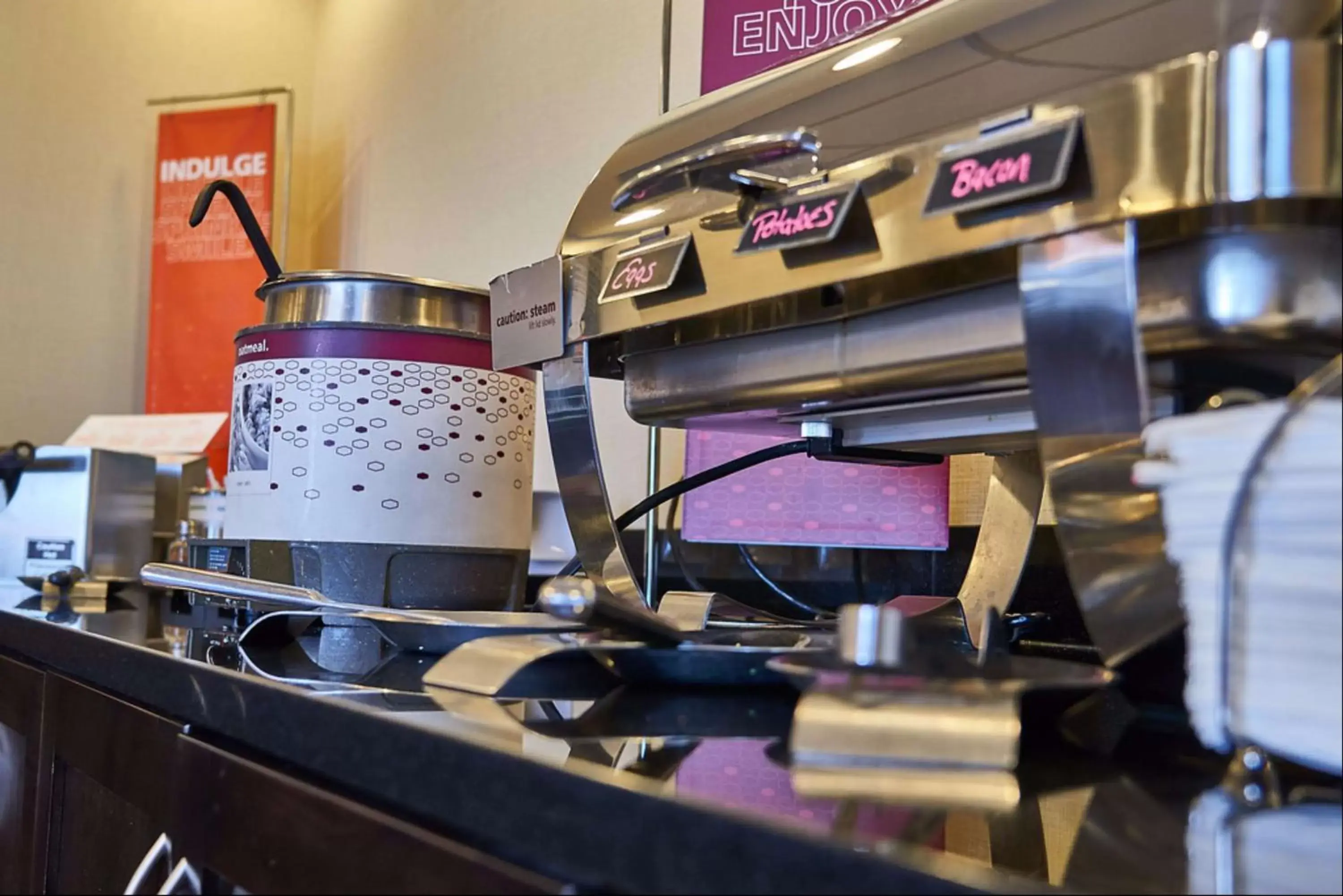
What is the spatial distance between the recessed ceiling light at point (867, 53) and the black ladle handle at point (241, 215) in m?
0.56

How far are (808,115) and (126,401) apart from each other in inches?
104

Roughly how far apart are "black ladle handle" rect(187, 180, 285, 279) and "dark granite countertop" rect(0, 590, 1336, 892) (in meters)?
0.61

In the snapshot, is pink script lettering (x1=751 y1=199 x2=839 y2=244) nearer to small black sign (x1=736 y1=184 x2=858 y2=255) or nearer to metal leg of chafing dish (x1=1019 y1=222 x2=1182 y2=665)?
small black sign (x1=736 y1=184 x2=858 y2=255)

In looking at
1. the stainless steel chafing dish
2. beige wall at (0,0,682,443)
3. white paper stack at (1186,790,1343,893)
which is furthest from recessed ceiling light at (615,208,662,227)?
beige wall at (0,0,682,443)

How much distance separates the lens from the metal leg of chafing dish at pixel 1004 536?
0.78 metres

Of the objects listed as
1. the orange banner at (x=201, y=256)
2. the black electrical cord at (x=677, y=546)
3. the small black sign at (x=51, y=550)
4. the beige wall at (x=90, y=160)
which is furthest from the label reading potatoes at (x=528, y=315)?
the beige wall at (x=90, y=160)

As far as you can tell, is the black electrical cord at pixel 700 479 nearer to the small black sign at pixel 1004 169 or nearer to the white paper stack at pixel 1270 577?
the small black sign at pixel 1004 169

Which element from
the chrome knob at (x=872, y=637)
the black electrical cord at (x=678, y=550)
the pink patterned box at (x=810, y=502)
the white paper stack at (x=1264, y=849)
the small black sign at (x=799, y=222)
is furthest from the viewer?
the black electrical cord at (x=678, y=550)

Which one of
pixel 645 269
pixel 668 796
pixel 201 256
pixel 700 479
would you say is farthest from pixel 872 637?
pixel 201 256

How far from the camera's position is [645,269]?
661 mm

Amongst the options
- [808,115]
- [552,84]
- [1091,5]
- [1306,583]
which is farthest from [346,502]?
[552,84]

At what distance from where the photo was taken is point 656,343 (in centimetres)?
77

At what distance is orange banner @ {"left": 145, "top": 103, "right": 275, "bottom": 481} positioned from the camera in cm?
279

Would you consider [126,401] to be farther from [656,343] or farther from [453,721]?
[453,721]
